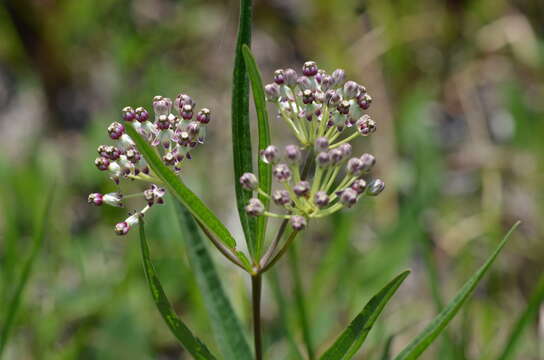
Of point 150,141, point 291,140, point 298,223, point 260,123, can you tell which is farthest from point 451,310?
point 291,140

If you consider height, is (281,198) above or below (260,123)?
below

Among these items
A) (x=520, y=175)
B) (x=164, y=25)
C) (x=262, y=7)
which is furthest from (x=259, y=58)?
(x=520, y=175)

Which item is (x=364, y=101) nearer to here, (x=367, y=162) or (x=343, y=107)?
(x=343, y=107)

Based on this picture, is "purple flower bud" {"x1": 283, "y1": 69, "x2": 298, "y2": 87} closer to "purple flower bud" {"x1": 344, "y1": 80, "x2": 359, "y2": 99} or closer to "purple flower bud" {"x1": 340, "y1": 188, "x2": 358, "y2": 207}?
"purple flower bud" {"x1": 344, "y1": 80, "x2": 359, "y2": 99}

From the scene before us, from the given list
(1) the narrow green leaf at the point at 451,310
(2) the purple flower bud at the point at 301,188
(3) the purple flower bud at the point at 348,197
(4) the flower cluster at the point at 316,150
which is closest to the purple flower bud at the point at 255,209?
(4) the flower cluster at the point at 316,150

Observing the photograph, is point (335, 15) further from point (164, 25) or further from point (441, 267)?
point (441, 267)
